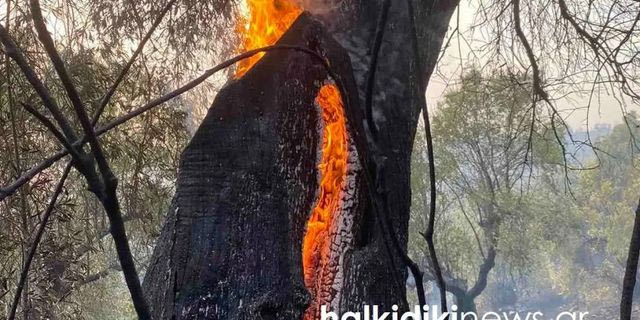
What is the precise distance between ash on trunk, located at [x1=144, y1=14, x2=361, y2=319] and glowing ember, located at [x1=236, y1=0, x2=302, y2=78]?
9.5 inches

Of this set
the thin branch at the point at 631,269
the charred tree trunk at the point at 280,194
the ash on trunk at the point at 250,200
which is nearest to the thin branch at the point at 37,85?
the thin branch at the point at 631,269

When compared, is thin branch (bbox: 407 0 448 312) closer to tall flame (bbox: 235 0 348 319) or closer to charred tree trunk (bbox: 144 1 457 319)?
charred tree trunk (bbox: 144 1 457 319)

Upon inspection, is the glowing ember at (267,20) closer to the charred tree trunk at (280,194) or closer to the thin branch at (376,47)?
the charred tree trunk at (280,194)

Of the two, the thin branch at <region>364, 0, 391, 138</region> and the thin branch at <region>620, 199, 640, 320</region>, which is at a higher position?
the thin branch at <region>364, 0, 391, 138</region>

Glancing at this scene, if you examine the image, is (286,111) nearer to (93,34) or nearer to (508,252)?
(93,34)

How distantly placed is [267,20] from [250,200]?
823mm

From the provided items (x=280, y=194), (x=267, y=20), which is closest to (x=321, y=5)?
(x=267, y=20)

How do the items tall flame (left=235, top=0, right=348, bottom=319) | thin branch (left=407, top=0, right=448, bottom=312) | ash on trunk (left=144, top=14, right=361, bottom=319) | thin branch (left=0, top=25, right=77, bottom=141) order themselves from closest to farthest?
thin branch (left=0, top=25, right=77, bottom=141), thin branch (left=407, top=0, right=448, bottom=312), ash on trunk (left=144, top=14, right=361, bottom=319), tall flame (left=235, top=0, right=348, bottom=319)

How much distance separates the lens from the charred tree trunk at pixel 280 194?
5.97 ft

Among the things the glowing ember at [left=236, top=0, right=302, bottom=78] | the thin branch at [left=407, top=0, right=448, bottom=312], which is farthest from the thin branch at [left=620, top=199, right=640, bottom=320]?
the glowing ember at [left=236, top=0, right=302, bottom=78]

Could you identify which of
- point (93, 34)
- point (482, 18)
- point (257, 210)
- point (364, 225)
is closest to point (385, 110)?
point (364, 225)

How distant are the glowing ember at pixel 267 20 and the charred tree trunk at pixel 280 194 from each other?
145mm

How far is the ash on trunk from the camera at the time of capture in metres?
1.80

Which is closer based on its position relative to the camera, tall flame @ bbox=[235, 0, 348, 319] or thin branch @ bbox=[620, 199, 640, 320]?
thin branch @ bbox=[620, 199, 640, 320]
